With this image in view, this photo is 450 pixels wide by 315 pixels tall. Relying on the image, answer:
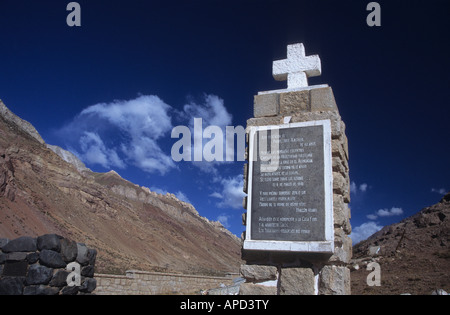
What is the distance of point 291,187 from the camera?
4.56 meters

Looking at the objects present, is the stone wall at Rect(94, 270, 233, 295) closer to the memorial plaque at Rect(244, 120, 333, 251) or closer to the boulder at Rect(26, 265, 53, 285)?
the boulder at Rect(26, 265, 53, 285)

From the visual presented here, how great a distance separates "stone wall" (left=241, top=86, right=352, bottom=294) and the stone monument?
1 centimetres

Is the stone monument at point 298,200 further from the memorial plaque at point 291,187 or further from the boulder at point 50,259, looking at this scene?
the boulder at point 50,259

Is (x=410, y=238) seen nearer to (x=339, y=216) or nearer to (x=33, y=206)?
(x=339, y=216)

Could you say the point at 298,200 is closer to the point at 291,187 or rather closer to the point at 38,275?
the point at 291,187

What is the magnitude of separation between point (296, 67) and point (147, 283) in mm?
16516

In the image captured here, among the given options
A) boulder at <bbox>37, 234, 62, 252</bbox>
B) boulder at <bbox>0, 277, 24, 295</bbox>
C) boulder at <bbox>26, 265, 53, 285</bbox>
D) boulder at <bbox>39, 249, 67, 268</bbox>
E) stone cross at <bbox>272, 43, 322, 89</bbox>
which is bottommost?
boulder at <bbox>0, 277, 24, 295</bbox>

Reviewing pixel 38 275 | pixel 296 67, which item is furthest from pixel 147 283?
pixel 296 67

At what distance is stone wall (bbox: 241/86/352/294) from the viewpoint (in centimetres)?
429

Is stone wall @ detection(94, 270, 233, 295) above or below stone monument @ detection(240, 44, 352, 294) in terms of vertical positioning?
below

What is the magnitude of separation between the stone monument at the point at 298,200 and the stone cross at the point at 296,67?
0.74 feet

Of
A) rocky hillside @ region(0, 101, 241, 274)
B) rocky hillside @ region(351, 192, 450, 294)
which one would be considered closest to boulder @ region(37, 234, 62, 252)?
rocky hillside @ region(351, 192, 450, 294)

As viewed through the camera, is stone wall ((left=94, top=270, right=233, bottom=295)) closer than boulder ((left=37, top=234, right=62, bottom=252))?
No
